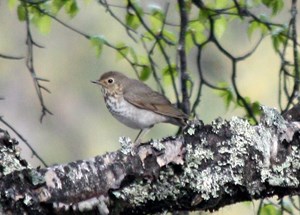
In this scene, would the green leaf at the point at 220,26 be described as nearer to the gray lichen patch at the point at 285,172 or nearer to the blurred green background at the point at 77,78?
the gray lichen patch at the point at 285,172

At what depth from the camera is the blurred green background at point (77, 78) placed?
32.3 ft

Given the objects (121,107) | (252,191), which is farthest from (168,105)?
(252,191)

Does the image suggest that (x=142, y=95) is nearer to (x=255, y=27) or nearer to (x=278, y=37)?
(x=255, y=27)

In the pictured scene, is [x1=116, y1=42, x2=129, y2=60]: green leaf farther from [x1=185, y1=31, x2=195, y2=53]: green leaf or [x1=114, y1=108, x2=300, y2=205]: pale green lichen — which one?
[x1=114, y1=108, x2=300, y2=205]: pale green lichen

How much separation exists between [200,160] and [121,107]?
101 inches

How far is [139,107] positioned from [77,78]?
5679 mm

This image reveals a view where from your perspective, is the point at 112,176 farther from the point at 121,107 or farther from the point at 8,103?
the point at 8,103

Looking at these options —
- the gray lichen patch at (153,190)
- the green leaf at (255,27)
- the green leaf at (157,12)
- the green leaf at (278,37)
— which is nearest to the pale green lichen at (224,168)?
the gray lichen patch at (153,190)

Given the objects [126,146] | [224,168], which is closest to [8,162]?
[126,146]

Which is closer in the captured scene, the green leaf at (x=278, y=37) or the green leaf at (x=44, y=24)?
the green leaf at (x=278, y=37)

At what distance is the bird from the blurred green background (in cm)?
442

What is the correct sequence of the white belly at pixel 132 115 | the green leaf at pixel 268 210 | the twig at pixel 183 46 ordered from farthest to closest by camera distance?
the white belly at pixel 132 115 < the twig at pixel 183 46 < the green leaf at pixel 268 210

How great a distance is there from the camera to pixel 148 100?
5.00 metres

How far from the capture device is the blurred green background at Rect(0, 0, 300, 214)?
9.86 meters
